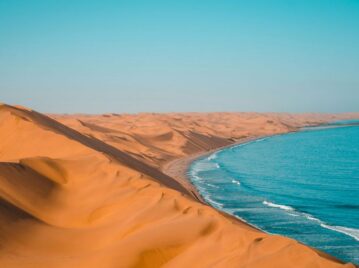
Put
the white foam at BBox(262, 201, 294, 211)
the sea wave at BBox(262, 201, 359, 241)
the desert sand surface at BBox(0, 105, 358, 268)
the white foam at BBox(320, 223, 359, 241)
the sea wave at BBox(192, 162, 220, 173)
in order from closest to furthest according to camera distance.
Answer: the desert sand surface at BBox(0, 105, 358, 268), the white foam at BBox(320, 223, 359, 241), the sea wave at BBox(262, 201, 359, 241), the white foam at BBox(262, 201, 294, 211), the sea wave at BBox(192, 162, 220, 173)

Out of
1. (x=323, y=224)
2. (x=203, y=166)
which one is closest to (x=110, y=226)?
(x=323, y=224)

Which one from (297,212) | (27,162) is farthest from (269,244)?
(297,212)

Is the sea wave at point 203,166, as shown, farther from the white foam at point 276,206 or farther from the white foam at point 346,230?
the white foam at point 346,230

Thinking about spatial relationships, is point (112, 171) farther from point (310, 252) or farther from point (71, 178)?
point (310, 252)

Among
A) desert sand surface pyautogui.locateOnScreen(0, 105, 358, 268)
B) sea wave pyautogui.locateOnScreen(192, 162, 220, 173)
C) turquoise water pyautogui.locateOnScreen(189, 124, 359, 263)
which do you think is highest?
desert sand surface pyautogui.locateOnScreen(0, 105, 358, 268)

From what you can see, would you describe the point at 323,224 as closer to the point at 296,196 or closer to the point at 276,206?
the point at 276,206

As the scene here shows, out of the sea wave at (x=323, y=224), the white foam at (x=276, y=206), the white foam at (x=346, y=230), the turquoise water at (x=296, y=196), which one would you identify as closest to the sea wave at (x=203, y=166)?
the turquoise water at (x=296, y=196)

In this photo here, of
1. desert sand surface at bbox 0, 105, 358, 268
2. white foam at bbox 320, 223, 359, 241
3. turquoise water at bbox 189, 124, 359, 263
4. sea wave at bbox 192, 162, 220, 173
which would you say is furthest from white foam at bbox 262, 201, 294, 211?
sea wave at bbox 192, 162, 220, 173

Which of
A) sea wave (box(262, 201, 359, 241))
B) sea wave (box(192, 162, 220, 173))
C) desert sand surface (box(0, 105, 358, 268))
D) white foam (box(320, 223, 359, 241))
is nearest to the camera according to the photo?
desert sand surface (box(0, 105, 358, 268))

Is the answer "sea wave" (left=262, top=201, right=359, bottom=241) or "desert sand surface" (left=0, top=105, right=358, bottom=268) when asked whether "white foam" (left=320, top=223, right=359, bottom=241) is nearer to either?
"sea wave" (left=262, top=201, right=359, bottom=241)
